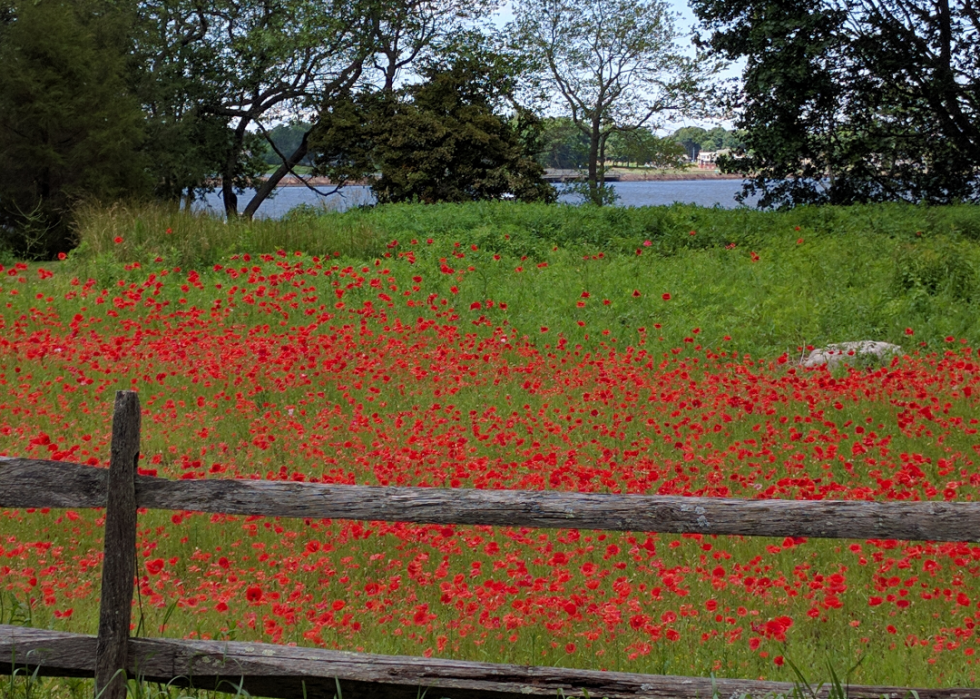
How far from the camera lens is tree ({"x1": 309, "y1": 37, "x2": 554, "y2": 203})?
89.9ft

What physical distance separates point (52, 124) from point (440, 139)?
10.1 m

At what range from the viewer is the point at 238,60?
104ft

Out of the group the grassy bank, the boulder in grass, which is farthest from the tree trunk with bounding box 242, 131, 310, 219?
the boulder in grass

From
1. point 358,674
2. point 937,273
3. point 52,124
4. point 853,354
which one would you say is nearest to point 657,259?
point 937,273

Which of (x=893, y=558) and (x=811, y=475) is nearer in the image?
(x=893, y=558)

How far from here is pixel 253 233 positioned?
17.6 m

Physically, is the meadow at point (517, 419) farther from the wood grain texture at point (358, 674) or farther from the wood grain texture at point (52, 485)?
the wood grain texture at point (52, 485)

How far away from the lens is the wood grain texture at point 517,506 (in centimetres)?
370

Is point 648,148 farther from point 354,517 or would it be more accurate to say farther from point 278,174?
point 354,517

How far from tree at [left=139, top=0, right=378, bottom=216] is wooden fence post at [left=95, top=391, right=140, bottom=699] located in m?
27.9

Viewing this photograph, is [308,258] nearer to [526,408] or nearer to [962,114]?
[526,408]

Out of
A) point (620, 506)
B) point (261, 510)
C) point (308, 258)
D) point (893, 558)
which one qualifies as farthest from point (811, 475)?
point (308, 258)

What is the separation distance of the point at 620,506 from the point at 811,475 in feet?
14.2

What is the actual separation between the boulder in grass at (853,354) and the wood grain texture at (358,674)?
777 cm
